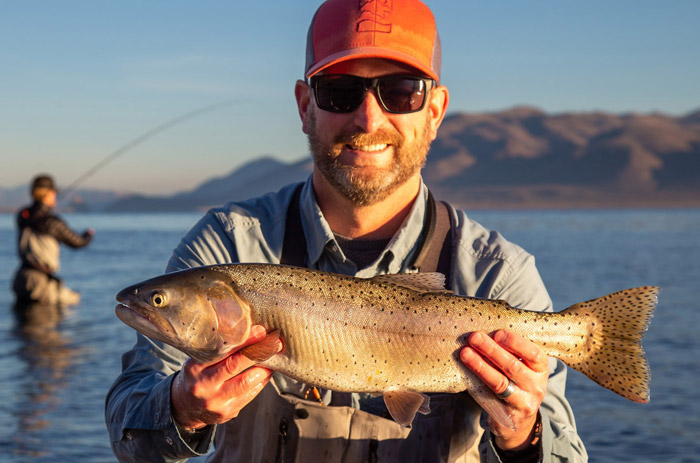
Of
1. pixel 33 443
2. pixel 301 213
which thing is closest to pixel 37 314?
pixel 33 443

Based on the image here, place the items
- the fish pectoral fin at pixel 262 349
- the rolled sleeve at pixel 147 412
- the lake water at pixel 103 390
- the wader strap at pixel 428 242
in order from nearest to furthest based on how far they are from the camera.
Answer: the fish pectoral fin at pixel 262 349, the rolled sleeve at pixel 147 412, the wader strap at pixel 428 242, the lake water at pixel 103 390

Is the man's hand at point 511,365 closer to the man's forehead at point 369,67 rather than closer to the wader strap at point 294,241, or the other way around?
the wader strap at point 294,241

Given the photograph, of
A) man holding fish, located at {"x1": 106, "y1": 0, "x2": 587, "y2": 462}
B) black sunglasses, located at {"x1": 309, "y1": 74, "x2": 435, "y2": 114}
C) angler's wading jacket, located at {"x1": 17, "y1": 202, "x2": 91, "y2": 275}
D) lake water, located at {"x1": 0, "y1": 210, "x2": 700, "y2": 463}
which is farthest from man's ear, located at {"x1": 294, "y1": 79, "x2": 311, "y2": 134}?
angler's wading jacket, located at {"x1": 17, "y1": 202, "x2": 91, "y2": 275}

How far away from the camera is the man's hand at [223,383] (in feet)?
10.2

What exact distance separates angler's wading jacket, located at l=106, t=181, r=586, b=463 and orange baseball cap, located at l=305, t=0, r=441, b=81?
0.73 meters

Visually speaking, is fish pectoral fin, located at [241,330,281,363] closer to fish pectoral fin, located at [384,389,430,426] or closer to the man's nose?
fish pectoral fin, located at [384,389,430,426]

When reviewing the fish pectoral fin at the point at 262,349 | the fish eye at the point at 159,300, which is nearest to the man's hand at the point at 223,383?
the fish pectoral fin at the point at 262,349

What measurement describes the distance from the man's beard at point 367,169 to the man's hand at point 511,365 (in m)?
1.01

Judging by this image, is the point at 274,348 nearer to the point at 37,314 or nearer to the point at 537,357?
the point at 537,357

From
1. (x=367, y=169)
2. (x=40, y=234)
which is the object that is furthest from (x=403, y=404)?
(x=40, y=234)

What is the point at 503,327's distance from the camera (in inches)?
133

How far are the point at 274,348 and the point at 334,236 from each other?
102 cm

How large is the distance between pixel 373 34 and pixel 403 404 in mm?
1843

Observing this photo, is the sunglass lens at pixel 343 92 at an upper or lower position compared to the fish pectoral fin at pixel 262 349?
upper
